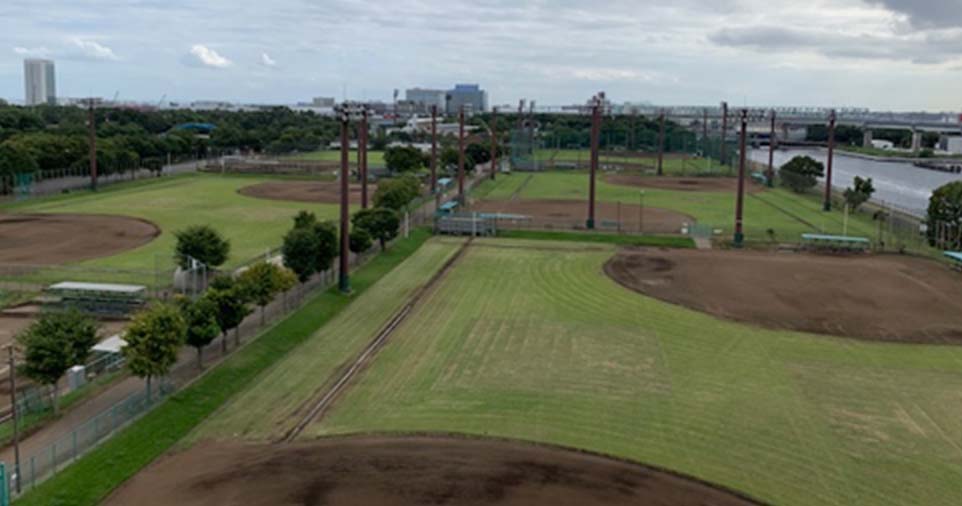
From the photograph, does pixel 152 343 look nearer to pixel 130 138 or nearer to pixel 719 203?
pixel 719 203

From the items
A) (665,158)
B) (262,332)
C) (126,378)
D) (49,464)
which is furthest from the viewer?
(665,158)

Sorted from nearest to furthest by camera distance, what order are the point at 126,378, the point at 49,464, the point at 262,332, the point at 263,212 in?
the point at 49,464 → the point at 126,378 → the point at 262,332 → the point at 263,212

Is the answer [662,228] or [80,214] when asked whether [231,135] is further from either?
[662,228]

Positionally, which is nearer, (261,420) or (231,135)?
(261,420)

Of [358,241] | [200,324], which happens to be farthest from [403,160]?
[200,324]

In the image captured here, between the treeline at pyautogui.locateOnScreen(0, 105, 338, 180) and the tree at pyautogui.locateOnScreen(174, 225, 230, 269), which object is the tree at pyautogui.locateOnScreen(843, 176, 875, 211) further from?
the treeline at pyautogui.locateOnScreen(0, 105, 338, 180)

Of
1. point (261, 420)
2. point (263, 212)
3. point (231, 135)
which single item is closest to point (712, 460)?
point (261, 420)
